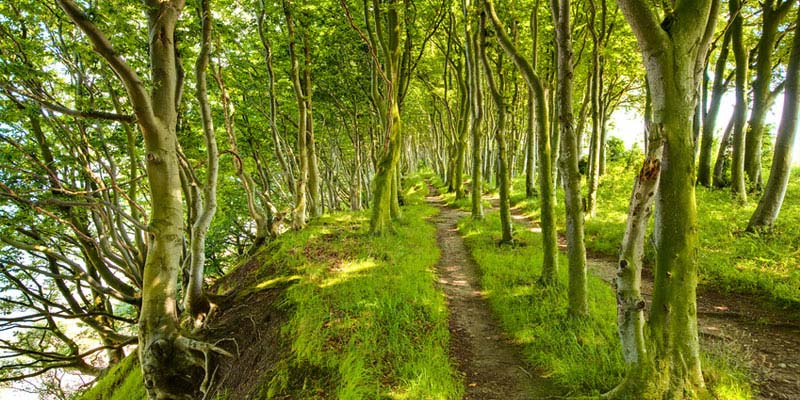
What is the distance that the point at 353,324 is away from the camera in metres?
5.23

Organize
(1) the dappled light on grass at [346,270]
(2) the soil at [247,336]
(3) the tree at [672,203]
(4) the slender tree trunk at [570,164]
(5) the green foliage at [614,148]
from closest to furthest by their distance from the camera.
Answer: (3) the tree at [672,203] → (2) the soil at [247,336] → (4) the slender tree trunk at [570,164] → (1) the dappled light on grass at [346,270] → (5) the green foliage at [614,148]

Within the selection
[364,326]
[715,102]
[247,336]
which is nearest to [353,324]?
[364,326]

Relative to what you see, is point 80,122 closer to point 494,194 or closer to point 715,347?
point 715,347

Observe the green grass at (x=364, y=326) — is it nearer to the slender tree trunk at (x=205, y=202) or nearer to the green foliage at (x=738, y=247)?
the slender tree trunk at (x=205, y=202)

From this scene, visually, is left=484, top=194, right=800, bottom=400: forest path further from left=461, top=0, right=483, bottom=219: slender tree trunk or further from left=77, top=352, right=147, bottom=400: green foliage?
left=77, top=352, right=147, bottom=400: green foliage

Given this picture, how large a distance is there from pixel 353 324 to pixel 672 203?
4294 millimetres

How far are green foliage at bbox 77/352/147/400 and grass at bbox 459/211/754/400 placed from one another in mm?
6586

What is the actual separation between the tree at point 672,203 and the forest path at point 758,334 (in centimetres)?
142

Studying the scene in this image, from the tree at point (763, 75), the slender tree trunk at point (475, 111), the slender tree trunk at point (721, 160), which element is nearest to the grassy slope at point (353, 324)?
the slender tree trunk at point (475, 111)

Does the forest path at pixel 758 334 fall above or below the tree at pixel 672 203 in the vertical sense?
below

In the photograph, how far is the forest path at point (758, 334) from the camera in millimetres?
A: 3895

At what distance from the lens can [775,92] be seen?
10258mm

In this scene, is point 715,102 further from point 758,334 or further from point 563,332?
point 563,332

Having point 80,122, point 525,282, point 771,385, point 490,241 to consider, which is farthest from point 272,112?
point 771,385
